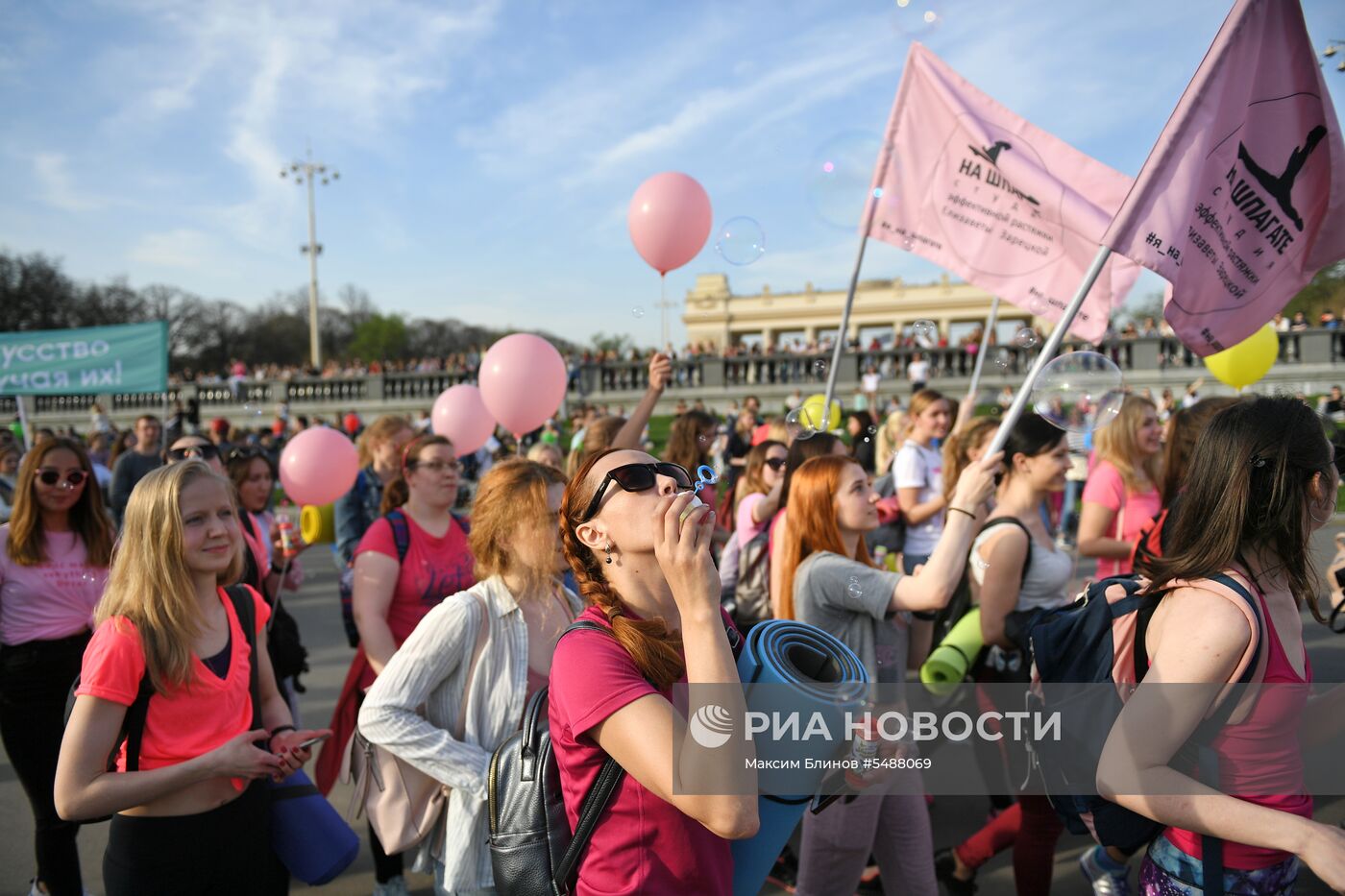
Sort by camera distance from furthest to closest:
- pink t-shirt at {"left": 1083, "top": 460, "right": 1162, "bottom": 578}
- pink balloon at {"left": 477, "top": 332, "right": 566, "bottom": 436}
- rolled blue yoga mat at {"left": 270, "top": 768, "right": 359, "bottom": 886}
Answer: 1. pink balloon at {"left": 477, "top": 332, "right": 566, "bottom": 436}
2. pink t-shirt at {"left": 1083, "top": 460, "right": 1162, "bottom": 578}
3. rolled blue yoga mat at {"left": 270, "top": 768, "right": 359, "bottom": 886}

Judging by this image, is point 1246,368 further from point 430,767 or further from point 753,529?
point 430,767

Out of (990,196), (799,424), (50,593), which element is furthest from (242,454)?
(990,196)

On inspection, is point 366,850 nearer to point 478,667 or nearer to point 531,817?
point 478,667

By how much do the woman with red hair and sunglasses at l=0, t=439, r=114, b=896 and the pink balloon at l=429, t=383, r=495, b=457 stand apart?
2.74 m

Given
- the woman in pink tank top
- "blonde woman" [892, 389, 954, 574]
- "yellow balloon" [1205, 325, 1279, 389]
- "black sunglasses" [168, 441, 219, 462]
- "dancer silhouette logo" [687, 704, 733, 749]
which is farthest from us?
"yellow balloon" [1205, 325, 1279, 389]

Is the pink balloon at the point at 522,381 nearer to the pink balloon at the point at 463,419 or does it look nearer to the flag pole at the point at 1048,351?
the pink balloon at the point at 463,419

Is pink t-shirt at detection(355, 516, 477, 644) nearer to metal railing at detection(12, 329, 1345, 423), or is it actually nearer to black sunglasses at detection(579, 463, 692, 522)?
black sunglasses at detection(579, 463, 692, 522)

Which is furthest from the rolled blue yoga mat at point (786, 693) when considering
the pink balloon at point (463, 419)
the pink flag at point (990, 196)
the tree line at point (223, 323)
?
the tree line at point (223, 323)

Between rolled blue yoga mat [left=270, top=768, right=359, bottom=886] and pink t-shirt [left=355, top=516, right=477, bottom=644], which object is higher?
→ pink t-shirt [left=355, top=516, right=477, bottom=644]

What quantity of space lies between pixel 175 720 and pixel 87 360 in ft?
31.8

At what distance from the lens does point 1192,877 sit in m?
1.81

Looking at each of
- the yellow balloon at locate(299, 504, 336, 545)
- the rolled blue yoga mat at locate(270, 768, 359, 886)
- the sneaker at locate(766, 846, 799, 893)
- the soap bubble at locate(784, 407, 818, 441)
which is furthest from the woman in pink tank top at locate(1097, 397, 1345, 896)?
the yellow balloon at locate(299, 504, 336, 545)

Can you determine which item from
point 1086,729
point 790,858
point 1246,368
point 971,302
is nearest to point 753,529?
point 790,858

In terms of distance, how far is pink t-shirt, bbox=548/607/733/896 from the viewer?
60.8 inches
